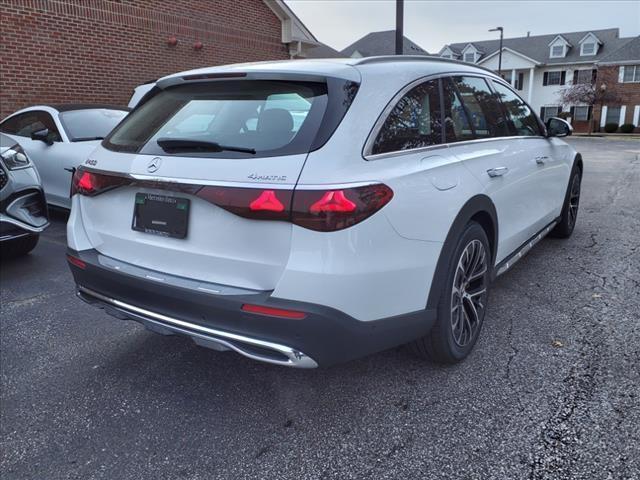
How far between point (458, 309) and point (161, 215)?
1.63m

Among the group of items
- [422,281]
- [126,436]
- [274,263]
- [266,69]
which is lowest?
[126,436]

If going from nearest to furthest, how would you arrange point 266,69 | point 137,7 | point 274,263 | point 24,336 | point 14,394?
point 274,263 < point 266,69 < point 14,394 < point 24,336 < point 137,7

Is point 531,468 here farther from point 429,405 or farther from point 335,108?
point 335,108

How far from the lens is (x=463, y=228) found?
2699 mm

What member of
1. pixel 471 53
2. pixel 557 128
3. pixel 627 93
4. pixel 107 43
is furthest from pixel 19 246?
pixel 471 53

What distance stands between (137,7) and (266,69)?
374 inches

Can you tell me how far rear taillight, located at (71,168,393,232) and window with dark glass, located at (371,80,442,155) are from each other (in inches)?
10.3

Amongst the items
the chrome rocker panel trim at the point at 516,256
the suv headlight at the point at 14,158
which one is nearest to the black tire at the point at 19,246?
the suv headlight at the point at 14,158

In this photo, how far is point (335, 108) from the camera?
2201 millimetres

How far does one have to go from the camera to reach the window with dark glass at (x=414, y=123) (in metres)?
2.35

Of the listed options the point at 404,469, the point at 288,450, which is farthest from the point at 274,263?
the point at 404,469

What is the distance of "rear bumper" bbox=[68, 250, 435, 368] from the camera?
2068mm

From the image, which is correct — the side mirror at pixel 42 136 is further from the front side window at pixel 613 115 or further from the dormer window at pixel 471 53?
the dormer window at pixel 471 53

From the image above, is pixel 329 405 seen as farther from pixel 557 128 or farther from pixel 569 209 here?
pixel 569 209
